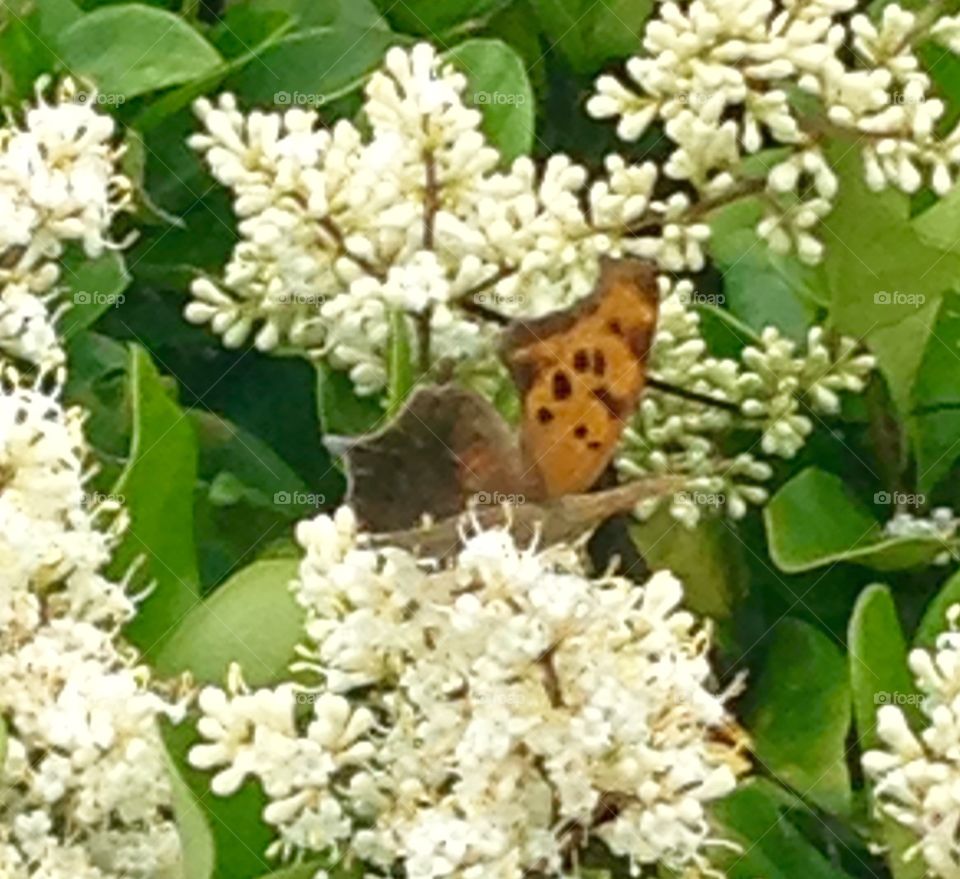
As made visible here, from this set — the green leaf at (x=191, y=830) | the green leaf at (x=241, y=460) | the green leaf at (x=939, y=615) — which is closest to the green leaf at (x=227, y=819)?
the green leaf at (x=191, y=830)

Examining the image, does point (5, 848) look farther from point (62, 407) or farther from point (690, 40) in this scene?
point (690, 40)

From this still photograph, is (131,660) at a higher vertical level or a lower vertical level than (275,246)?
lower

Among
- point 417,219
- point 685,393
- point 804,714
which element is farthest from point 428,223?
point 804,714

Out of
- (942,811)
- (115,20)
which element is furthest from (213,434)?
(942,811)

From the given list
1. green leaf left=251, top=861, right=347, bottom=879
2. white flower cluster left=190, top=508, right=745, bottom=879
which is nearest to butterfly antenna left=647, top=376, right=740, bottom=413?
white flower cluster left=190, top=508, right=745, bottom=879

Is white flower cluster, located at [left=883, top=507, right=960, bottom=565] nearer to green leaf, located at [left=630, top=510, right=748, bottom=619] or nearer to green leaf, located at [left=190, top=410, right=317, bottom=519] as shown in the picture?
green leaf, located at [left=630, top=510, right=748, bottom=619]

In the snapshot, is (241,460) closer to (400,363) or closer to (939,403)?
(400,363)

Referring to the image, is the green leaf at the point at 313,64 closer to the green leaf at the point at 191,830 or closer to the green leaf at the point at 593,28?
the green leaf at the point at 593,28
